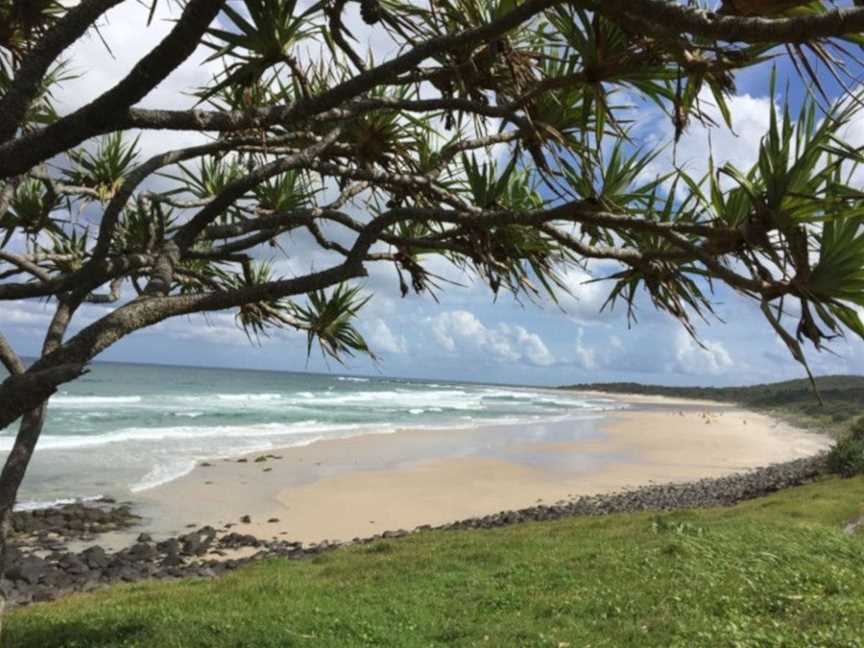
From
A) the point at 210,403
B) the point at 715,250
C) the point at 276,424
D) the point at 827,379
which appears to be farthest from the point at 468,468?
the point at 827,379

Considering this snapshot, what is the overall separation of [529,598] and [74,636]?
3574 mm

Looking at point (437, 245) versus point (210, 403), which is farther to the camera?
point (210, 403)

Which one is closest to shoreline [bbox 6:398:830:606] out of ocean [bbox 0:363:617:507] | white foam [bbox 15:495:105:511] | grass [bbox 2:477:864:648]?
white foam [bbox 15:495:105:511]

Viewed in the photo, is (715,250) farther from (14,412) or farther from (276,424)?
(276,424)

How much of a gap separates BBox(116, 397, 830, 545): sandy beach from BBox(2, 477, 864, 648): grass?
541cm

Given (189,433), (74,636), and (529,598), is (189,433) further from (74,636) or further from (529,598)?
(529,598)

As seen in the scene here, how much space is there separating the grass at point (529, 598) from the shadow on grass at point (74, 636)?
2 cm

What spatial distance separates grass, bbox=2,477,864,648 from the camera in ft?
17.8

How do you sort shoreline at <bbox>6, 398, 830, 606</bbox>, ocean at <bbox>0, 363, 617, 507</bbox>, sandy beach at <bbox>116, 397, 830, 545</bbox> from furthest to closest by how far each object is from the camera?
ocean at <bbox>0, 363, 617, 507</bbox>, sandy beach at <bbox>116, 397, 830, 545</bbox>, shoreline at <bbox>6, 398, 830, 606</bbox>

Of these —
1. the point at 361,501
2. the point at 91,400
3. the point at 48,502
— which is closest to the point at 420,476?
the point at 361,501

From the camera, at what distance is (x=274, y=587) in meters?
7.81

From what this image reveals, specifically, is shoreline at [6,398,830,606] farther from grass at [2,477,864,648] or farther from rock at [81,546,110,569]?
grass at [2,477,864,648]

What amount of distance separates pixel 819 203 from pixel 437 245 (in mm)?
1716

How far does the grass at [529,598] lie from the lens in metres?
5.42
